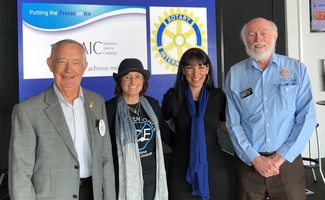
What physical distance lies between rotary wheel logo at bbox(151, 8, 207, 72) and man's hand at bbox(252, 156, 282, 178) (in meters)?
2.09

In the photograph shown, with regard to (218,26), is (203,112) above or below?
below

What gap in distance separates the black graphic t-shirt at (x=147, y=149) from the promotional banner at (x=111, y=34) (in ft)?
5.81

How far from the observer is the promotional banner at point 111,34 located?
337 cm

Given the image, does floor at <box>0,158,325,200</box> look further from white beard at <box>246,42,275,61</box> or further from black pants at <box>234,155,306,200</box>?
white beard at <box>246,42,275,61</box>

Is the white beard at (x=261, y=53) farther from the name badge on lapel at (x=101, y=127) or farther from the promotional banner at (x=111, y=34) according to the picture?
the promotional banner at (x=111, y=34)

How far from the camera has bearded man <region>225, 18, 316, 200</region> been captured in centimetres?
197

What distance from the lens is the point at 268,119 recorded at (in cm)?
199

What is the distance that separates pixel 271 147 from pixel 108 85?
2.18 meters

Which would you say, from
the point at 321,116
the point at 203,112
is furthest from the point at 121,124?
the point at 321,116

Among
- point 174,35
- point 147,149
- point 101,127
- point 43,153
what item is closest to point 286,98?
point 147,149

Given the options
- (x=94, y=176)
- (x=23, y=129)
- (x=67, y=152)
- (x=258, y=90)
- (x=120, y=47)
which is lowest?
(x=94, y=176)

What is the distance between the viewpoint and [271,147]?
199 centimetres

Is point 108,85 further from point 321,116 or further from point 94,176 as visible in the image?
point 321,116

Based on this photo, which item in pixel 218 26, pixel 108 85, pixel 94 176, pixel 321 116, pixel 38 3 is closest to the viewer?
pixel 94 176
